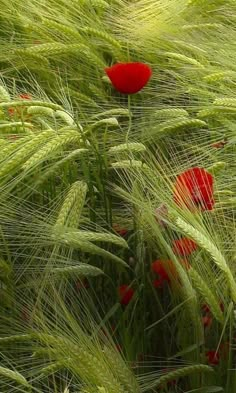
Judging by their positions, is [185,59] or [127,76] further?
[185,59]

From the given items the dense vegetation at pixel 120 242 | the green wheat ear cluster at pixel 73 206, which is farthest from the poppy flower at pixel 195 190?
the green wheat ear cluster at pixel 73 206

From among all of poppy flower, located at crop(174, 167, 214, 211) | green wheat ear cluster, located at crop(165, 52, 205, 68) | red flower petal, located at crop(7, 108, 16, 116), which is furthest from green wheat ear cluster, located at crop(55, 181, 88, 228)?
green wheat ear cluster, located at crop(165, 52, 205, 68)

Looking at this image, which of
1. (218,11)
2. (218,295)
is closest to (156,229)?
(218,295)

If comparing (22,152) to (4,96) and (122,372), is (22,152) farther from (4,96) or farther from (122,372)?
Result: (122,372)

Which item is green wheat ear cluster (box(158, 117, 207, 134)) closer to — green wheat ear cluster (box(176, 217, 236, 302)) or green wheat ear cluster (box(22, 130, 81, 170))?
green wheat ear cluster (box(22, 130, 81, 170))

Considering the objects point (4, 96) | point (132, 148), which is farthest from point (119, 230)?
point (4, 96)

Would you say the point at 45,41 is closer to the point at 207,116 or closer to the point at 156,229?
the point at 207,116
